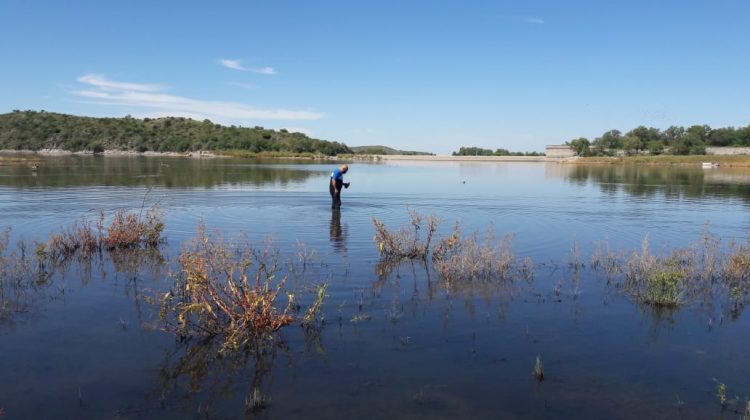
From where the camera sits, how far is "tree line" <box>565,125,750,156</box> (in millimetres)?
171337

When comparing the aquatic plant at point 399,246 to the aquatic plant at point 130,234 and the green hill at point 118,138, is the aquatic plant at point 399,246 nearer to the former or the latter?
the aquatic plant at point 130,234

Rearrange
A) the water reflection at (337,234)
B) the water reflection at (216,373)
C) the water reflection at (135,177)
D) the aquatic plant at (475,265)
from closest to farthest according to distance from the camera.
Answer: the water reflection at (216,373), the aquatic plant at (475,265), the water reflection at (337,234), the water reflection at (135,177)

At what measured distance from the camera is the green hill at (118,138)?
163875 mm

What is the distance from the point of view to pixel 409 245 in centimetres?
1664

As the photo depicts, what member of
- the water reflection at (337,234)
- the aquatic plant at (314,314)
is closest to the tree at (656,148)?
the water reflection at (337,234)

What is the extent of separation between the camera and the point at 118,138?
17475cm

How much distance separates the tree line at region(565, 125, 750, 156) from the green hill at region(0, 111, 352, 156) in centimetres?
8938

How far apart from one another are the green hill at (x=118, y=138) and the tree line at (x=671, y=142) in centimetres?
8938

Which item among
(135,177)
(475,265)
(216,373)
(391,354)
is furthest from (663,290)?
(135,177)

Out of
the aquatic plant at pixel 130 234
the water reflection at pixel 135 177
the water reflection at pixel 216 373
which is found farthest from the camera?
the water reflection at pixel 135 177

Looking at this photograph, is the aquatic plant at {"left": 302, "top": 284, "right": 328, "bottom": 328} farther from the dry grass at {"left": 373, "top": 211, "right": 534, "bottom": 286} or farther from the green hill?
the green hill

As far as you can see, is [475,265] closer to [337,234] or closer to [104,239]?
[337,234]

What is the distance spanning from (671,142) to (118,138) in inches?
7197

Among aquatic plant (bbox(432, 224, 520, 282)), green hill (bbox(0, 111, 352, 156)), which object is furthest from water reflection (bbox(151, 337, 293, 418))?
green hill (bbox(0, 111, 352, 156))
